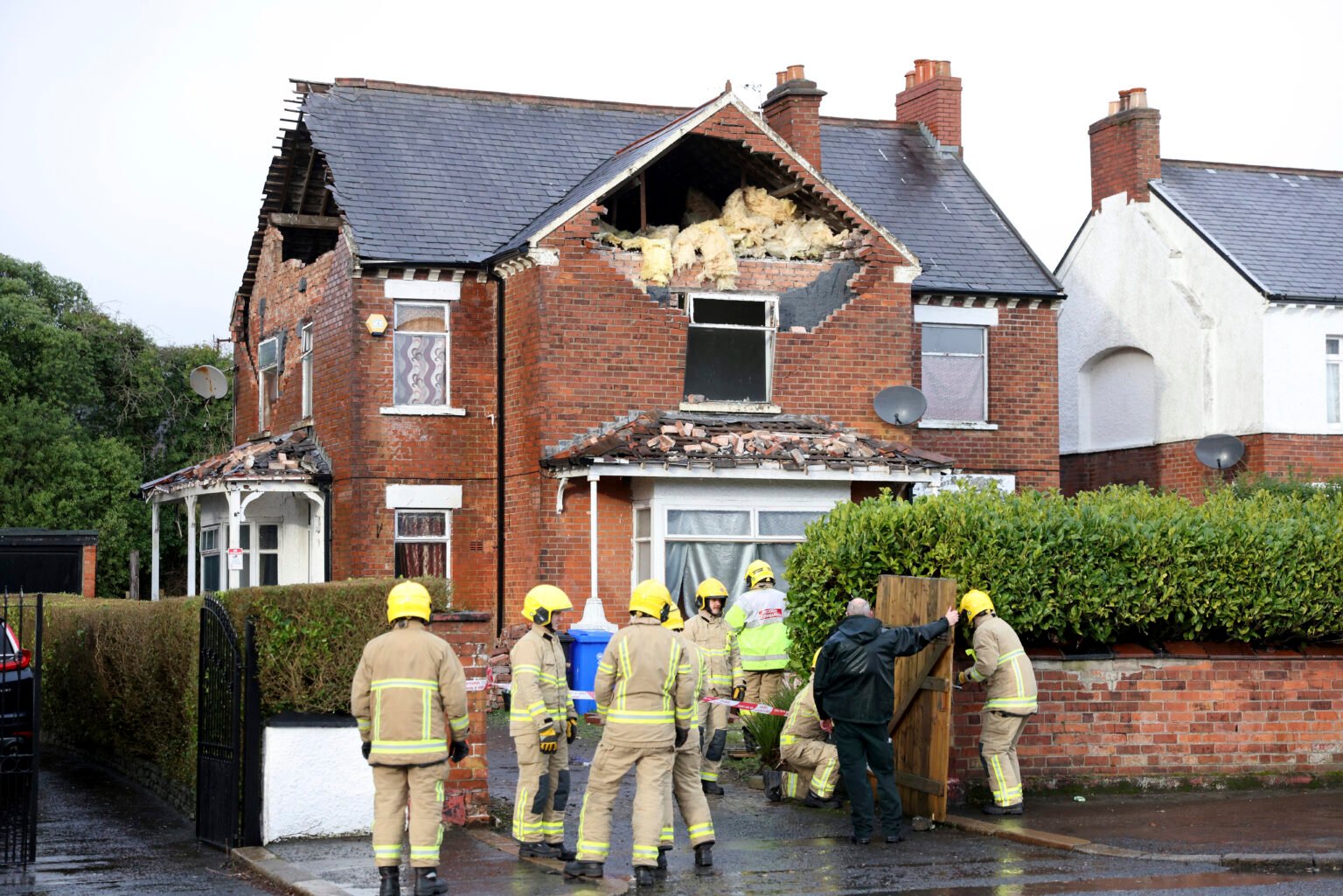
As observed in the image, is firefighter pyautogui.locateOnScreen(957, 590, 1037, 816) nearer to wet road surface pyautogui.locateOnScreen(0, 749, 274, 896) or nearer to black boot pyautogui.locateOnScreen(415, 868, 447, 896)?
black boot pyautogui.locateOnScreen(415, 868, 447, 896)

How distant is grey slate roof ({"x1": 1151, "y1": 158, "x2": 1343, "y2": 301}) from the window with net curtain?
901 centimetres

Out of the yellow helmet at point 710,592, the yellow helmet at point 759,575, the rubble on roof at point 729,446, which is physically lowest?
the yellow helmet at point 710,592

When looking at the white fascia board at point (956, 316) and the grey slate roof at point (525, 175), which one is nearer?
the grey slate roof at point (525, 175)

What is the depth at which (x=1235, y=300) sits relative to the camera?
84.2ft

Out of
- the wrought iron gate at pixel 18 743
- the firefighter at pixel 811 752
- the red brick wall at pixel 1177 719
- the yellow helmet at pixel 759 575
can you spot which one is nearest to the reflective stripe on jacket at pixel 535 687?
the firefighter at pixel 811 752

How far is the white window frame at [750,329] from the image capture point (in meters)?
22.2

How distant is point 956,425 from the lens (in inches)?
960

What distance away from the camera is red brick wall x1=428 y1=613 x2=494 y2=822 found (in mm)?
11984

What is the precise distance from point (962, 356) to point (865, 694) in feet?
45.2

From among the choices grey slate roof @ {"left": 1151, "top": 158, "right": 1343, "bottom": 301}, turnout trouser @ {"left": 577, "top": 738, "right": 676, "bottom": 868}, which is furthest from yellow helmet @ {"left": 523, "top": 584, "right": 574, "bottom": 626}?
grey slate roof @ {"left": 1151, "top": 158, "right": 1343, "bottom": 301}

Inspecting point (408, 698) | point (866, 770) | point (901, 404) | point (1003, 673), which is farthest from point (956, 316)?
point (408, 698)

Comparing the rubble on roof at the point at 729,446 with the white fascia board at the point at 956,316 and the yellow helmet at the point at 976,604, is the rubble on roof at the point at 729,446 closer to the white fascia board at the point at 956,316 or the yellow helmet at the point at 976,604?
the white fascia board at the point at 956,316

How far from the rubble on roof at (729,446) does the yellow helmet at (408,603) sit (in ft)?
33.0

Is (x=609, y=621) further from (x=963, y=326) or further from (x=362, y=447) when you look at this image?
(x=963, y=326)
